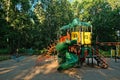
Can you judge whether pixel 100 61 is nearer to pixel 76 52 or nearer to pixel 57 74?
pixel 76 52

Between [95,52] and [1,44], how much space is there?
2888cm

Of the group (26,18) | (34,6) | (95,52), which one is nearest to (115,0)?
(34,6)

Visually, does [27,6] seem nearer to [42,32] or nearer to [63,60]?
[42,32]

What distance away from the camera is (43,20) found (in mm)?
52500

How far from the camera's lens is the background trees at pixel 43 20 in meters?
47.0

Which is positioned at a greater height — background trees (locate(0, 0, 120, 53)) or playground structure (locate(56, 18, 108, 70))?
background trees (locate(0, 0, 120, 53))

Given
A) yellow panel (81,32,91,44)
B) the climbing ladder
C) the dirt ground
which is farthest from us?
yellow panel (81,32,91,44)

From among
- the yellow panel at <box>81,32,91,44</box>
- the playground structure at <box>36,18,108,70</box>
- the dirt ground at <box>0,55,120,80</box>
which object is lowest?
the dirt ground at <box>0,55,120,80</box>

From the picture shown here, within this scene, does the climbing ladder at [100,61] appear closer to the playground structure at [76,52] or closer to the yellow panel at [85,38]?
the playground structure at [76,52]

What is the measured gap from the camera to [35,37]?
50688 mm

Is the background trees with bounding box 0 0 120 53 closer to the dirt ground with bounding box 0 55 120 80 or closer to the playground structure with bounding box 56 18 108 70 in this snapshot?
→ the playground structure with bounding box 56 18 108 70

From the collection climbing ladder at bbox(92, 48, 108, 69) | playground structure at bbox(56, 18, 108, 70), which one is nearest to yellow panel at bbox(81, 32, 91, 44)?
playground structure at bbox(56, 18, 108, 70)

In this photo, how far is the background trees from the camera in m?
47.0

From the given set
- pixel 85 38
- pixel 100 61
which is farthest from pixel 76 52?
pixel 85 38
